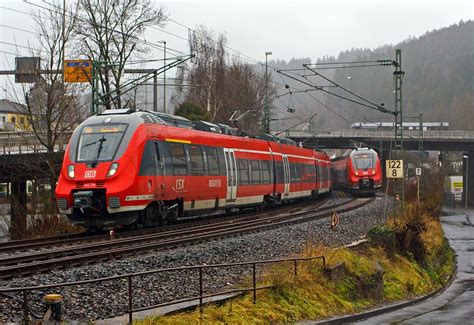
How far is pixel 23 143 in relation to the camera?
35469mm

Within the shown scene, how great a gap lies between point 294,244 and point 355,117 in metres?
90.6

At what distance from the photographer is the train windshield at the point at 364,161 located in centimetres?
5028

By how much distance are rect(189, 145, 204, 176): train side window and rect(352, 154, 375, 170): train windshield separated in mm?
28189

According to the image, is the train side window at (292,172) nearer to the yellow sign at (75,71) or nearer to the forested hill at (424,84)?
the yellow sign at (75,71)

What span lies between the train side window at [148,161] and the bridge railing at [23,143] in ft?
41.3

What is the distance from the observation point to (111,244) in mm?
16203

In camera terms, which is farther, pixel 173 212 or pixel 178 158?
pixel 173 212

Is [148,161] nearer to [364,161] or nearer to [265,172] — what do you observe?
[265,172]

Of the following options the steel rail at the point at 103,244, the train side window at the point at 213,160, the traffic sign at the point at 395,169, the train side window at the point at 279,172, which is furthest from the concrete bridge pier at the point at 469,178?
the steel rail at the point at 103,244

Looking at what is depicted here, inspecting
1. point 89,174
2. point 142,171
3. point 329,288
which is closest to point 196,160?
point 142,171

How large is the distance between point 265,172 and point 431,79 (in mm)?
109403

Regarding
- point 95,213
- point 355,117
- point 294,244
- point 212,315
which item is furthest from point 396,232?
point 355,117

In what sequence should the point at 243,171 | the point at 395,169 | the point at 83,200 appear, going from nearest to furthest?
the point at 83,200 < the point at 395,169 < the point at 243,171

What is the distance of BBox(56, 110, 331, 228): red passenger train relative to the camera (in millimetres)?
19000
